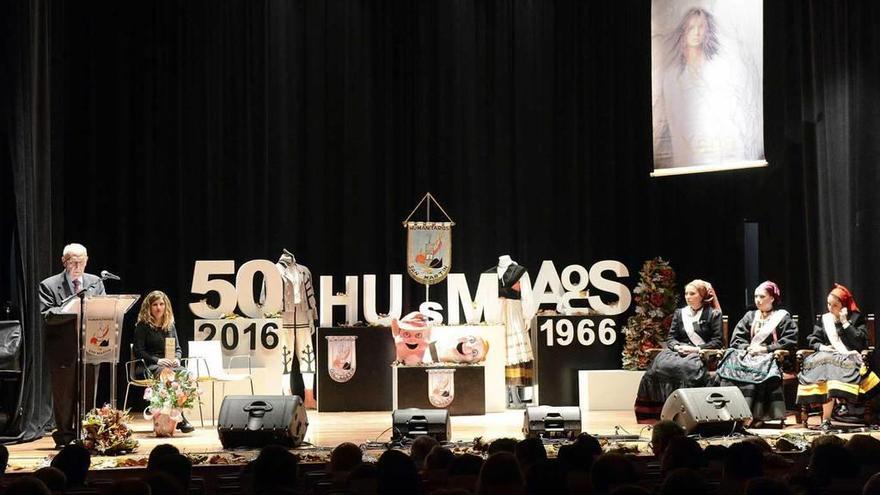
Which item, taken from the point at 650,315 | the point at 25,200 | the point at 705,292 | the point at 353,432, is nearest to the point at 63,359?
the point at 25,200

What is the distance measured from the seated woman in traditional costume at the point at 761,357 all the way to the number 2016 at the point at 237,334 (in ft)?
13.4

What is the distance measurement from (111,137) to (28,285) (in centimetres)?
251

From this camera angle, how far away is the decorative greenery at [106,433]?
7.34 metres

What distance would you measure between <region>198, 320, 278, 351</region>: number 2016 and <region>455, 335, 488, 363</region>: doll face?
1.74 meters

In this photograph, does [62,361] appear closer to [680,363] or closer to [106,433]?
[106,433]

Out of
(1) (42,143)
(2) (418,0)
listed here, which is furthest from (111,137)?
(2) (418,0)

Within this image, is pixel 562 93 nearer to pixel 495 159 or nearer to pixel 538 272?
pixel 495 159

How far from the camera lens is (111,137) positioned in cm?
1066

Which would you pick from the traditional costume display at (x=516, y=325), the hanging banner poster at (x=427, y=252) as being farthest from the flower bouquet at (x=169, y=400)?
the traditional costume display at (x=516, y=325)

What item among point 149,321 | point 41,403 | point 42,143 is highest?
point 42,143

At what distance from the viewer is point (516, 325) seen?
10453 millimetres

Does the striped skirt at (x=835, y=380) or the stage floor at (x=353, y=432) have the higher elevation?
the striped skirt at (x=835, y=380)

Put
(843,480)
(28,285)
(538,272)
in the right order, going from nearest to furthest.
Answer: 1. (843,480)
2. (28,285)
3. (538,272)

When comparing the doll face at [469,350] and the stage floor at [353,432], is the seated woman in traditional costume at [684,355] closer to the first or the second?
the stage floor at [353,432]
